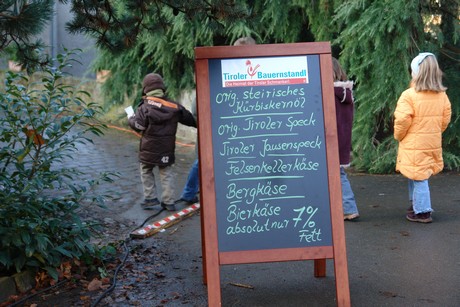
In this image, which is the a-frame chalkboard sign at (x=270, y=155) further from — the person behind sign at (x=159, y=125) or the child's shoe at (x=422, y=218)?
the person behind sign at (x=159, y=125)

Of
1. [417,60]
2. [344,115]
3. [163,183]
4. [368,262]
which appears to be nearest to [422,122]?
[417,60]

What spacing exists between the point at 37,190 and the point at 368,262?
8.54 feet

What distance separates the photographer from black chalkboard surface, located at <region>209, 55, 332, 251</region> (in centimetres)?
485

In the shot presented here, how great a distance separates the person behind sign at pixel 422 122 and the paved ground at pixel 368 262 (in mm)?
440

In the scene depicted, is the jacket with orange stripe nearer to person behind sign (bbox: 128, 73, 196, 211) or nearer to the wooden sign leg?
person behind sign (bbox: 128, 73, 196, 211)

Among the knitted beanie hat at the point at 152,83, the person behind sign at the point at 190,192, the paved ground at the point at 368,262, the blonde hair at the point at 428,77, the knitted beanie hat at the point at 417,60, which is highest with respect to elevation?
the knitted beanie hat at the point at 152,83

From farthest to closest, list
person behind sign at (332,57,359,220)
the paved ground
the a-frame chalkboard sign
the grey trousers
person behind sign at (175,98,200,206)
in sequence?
person behind sign at (175,98,200,206), the grey trousers, person behind sign at (332,57,359,220), the paved ground, the a-frame chalkboard sign

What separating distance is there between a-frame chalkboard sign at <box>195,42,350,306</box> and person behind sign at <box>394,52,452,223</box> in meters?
2.39

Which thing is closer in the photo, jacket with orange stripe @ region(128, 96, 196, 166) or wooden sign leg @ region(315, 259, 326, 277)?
wooden sign leg @ region(315, 259, 326, 277)

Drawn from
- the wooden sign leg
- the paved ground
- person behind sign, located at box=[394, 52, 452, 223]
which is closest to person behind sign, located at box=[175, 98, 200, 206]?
the paved ground

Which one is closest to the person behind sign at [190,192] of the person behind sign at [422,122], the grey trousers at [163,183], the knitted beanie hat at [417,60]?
the grey trousers at [163,183]

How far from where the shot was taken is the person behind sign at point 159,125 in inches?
316

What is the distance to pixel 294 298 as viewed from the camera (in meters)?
5.18

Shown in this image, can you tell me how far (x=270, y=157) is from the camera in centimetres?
493
